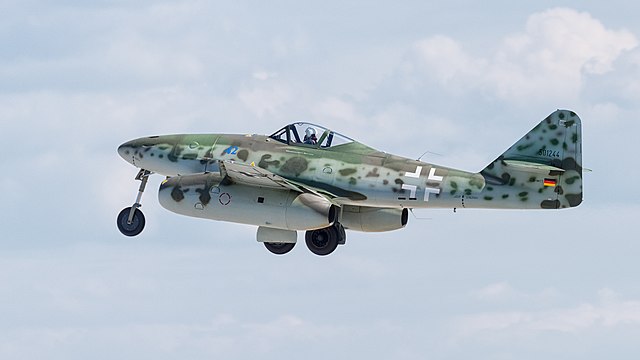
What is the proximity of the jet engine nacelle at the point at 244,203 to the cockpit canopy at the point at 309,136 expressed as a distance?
209 cm

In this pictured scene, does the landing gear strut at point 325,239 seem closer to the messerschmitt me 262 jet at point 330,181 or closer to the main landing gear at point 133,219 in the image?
the messerschmitt me 262 jet at point 330,181

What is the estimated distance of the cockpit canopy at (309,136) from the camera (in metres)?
57.5

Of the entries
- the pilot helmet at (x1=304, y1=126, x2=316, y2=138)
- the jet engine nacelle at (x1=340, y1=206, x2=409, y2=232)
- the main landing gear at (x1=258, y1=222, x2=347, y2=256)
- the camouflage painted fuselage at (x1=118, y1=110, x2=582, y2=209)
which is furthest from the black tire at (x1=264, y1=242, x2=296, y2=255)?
the pilot helmet at (x1=304, y1=126, x2=316, y2=138)

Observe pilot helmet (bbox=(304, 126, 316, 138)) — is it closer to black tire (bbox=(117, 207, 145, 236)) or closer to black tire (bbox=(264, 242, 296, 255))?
black tire (bbox=(264, 242, 296, 255))

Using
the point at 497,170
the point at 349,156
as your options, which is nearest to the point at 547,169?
the point at 497,170

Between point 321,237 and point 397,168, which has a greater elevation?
point 397,168

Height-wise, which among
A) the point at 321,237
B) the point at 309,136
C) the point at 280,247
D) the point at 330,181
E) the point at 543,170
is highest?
the point at 309,136

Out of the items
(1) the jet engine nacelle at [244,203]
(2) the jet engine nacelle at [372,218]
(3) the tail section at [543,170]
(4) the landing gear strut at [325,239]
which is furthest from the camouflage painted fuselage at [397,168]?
(2) the jet engine nacelle at [372,218]

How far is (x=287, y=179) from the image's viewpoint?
57.1m

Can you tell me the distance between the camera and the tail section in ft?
179

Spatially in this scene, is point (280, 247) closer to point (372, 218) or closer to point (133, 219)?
point (372, 218)

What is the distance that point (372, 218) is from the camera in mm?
58125

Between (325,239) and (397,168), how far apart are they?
2.95m

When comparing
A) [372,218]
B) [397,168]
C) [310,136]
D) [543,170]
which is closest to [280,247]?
[372,218]
